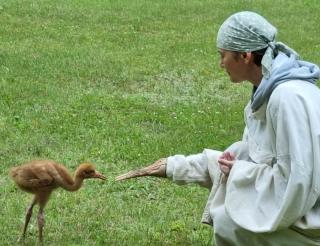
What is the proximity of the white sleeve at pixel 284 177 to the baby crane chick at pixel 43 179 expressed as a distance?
134 cm

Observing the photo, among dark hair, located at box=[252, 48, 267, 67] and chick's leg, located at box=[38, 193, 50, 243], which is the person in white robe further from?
chick's leg, located at box=[38, 193, 50, 243]

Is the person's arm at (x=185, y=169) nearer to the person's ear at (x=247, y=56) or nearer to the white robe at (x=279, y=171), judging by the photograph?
the white robe at (x=279, y=171)

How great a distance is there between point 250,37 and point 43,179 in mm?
1799

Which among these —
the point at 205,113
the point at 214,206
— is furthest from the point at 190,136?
the point at 214,206

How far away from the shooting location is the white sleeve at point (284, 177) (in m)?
4.09

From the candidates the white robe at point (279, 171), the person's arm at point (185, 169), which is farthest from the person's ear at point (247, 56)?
the person's arm at point (185, 169)

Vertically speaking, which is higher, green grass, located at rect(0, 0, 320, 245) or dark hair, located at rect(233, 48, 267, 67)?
dark hair, located at rect(233, 48, 267, 67)

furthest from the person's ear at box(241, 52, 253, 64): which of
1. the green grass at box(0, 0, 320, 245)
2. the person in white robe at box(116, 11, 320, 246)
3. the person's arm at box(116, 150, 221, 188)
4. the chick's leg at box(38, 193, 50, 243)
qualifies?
the chick's leg at box(38, 193, 50, 243)

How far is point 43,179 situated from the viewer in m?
5.39

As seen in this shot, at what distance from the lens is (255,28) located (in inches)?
175

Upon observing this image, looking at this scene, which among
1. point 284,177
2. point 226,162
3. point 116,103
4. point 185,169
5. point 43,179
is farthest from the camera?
point 116,103

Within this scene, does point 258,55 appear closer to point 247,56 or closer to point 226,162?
point 247,56

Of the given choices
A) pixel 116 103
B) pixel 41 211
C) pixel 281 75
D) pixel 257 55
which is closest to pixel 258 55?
pixel 257 55

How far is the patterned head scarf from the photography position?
14.5 ft
